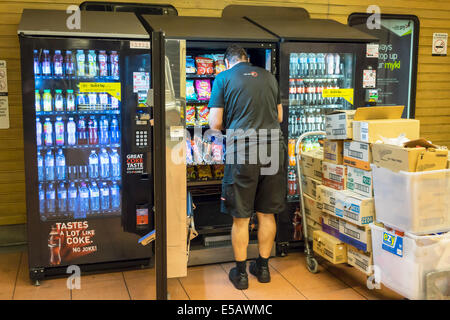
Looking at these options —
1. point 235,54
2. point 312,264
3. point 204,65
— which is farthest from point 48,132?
point 312,264

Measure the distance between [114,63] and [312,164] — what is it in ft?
6.59

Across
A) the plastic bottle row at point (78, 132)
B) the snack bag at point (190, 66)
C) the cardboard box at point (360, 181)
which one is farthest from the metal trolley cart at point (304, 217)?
the plastic bottle row at point (78, 132)

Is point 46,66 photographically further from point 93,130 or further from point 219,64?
point 219,64

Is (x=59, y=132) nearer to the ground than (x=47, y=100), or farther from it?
nearer to the ground

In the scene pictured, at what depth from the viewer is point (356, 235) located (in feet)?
12.9

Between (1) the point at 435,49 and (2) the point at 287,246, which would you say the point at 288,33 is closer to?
(2) the point at 287,246

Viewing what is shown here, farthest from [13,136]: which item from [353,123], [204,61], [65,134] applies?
[353,123]

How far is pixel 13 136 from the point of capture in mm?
4879

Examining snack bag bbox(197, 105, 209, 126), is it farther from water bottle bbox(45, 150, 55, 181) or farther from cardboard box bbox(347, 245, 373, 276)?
cardboard box bbox(347, 245, 373, 276)

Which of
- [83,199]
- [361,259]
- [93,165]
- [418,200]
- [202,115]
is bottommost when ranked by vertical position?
[361,259]

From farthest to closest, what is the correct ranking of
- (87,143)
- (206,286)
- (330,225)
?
(87,143) → (330,225) → (206,286)

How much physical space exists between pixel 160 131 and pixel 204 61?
2104 mm

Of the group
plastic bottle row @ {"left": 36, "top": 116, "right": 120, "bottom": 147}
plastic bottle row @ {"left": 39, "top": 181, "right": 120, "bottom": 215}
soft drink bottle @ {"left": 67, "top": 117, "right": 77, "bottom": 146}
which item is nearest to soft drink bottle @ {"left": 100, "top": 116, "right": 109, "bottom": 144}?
plastic bottle row @ {"left": 36, "top": 116, "right": 120, "bottom": 147}

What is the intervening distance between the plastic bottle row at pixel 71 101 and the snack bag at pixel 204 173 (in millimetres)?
1065
